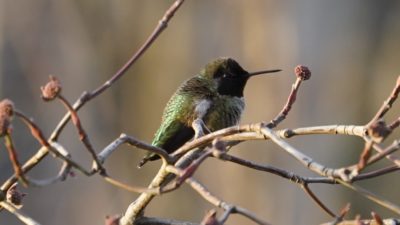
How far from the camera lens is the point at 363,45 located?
24.4 ft

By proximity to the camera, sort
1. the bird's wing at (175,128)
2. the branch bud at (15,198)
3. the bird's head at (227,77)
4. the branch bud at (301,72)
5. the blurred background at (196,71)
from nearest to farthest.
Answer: the branch bud at (15,198) → the branch bud at (301,72) → the bird's wing at (175,128) → the bird's head at (227,77) → the blurred background at (196,71)

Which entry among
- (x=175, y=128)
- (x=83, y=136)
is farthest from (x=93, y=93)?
(x=175, y=128)

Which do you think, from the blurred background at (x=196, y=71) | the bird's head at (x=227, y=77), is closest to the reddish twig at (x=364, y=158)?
the bird's head at (x=227, y=77)

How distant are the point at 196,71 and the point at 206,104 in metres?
4.72

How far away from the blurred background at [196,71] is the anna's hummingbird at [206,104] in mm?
3394

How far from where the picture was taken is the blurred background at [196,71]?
7.04 m

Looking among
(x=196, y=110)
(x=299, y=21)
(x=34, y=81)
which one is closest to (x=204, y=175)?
(x=299, y=21)

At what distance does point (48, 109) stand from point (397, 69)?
3.74m

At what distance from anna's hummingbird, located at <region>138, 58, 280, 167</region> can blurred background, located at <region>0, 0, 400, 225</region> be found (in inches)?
134

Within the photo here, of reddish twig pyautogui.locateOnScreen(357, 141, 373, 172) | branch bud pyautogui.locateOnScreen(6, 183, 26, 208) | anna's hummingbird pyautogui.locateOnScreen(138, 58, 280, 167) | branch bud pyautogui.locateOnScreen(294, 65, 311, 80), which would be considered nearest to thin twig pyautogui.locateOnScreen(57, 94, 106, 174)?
branch bud pyautogui.locateOnScreen(6, 183, 26, 208)

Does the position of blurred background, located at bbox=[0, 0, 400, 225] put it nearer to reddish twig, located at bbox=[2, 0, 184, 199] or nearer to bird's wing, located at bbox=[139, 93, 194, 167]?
bird's wing, located at bbox=[139, 93, 194, 167]

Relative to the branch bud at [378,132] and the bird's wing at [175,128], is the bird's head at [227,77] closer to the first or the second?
the bird's wing at [175,128]

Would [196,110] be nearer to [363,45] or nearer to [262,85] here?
[262,85]

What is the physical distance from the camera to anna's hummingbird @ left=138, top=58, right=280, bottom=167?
3189 millimetres
